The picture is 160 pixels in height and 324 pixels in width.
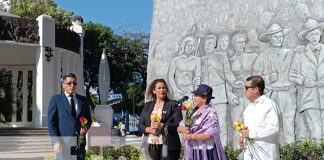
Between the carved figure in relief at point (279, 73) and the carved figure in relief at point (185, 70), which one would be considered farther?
the carved figure in relief at point (185, 70)

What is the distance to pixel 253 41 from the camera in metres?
10.8

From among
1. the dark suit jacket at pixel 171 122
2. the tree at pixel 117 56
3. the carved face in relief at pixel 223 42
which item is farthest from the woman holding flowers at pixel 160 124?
the tree at pixel 117 56

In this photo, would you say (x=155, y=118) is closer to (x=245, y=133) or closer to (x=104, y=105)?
(x=245, y=133)

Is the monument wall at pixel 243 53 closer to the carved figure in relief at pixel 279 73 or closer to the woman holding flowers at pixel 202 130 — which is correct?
the carved figure in relief at pixel 279 73

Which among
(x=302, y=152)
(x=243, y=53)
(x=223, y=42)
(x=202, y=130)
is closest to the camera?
(x=202, y=130)

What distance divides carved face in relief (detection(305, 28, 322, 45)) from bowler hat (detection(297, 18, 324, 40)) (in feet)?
0.17

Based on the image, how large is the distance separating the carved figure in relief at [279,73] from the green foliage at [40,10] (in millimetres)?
28905

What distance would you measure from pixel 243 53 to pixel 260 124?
5.03 m

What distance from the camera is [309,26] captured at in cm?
1015

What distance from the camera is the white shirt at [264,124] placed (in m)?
6.02

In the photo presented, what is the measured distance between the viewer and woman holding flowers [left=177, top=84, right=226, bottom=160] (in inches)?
253

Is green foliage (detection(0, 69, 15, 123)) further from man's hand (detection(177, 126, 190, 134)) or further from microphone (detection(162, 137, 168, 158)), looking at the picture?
man's hand (detection(177, 126, 190, 134))

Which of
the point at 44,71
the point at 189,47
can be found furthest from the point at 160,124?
the point at 44,71

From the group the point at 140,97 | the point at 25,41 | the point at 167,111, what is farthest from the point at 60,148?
the point at 140,97
